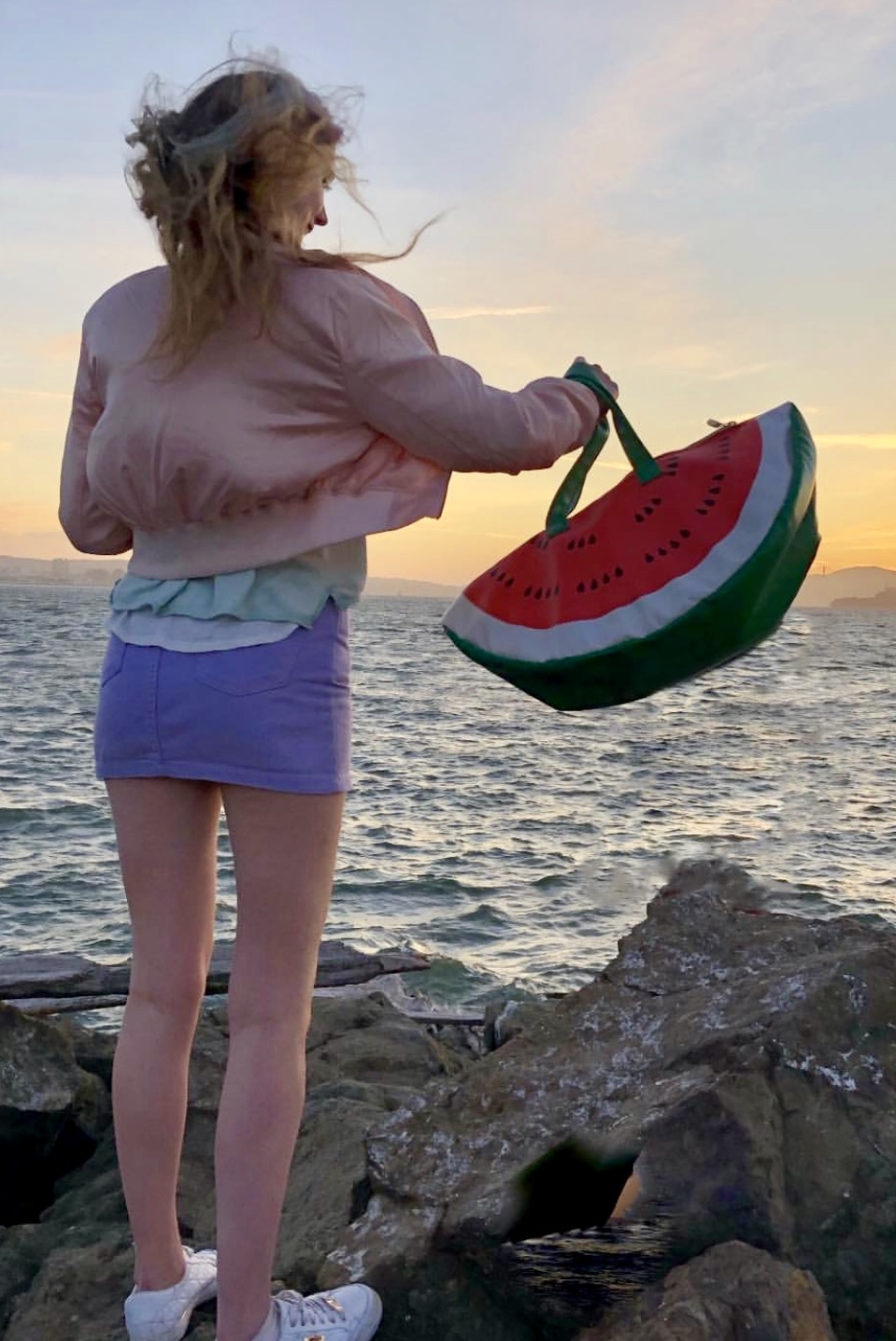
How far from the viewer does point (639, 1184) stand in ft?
8.16

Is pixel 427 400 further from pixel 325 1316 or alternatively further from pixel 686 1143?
pixel 325 1316

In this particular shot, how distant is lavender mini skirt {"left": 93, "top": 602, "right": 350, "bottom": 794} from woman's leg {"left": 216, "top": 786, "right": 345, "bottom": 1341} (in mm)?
55

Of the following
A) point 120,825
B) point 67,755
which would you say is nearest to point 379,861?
point 67,755

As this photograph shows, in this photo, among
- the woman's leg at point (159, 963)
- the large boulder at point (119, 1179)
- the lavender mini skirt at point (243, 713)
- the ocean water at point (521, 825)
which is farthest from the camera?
the ocean water at point (521, 825)

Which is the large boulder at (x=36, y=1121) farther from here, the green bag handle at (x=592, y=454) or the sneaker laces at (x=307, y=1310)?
the green bag handle at (x=592, y=454)

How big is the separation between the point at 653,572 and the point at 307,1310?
143 cm

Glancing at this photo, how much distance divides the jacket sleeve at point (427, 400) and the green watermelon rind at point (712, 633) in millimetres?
369

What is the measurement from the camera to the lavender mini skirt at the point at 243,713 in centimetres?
212

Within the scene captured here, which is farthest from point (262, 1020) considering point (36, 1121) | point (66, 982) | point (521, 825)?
point (521, 825)

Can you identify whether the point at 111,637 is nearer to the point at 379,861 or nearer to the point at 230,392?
A: the point at 230,392

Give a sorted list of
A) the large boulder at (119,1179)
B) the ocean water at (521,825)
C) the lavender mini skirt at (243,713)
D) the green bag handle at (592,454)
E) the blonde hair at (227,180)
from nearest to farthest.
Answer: the blonde hair at (227,180) < the lavender mini skirt at (243,713) < the green bag handle at (592,454) < the large boulder at (119,1179) < the ocean water at (521,825)

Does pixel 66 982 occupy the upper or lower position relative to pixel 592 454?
lower

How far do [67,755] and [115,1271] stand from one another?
1633cm

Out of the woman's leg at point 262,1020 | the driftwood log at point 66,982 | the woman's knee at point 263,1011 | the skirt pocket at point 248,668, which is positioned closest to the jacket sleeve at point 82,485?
the skirt pocket at point 248,668
